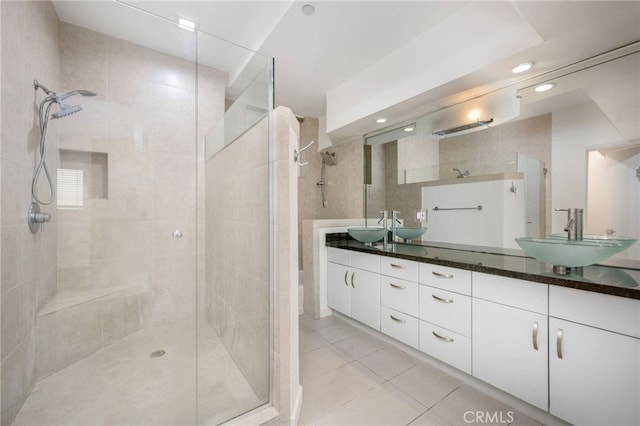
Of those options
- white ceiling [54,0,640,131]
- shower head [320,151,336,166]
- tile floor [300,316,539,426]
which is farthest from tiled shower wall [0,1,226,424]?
shower head [320,151,336,166]

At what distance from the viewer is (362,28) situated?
2.01 metres

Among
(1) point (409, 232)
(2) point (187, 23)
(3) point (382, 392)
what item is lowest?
A: (3) point (382, 392)

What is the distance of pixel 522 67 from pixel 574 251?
1.21m

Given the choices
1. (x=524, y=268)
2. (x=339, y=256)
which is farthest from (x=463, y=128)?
(x=339, y=256)

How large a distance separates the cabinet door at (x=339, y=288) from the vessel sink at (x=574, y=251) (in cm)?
155

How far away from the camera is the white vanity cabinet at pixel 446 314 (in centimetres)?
164

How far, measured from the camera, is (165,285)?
84.7 inches

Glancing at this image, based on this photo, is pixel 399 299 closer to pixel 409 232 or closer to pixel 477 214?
pixel 409 232

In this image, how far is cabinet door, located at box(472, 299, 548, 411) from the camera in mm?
1317

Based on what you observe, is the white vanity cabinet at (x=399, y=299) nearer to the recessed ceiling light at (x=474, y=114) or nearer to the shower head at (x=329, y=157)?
the recessed ceiling light at (x=474, y=114)

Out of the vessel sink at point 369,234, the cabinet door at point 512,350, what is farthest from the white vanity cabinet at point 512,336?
the vessel sink at point 369,234

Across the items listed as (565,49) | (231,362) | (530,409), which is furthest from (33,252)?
(565,49)

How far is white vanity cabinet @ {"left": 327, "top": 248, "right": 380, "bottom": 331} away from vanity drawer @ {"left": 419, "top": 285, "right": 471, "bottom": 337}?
1.56ft

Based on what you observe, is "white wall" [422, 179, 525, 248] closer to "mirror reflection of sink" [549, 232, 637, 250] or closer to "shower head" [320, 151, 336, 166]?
"mirror reflection of sink" [549, 232, 637, 250]
